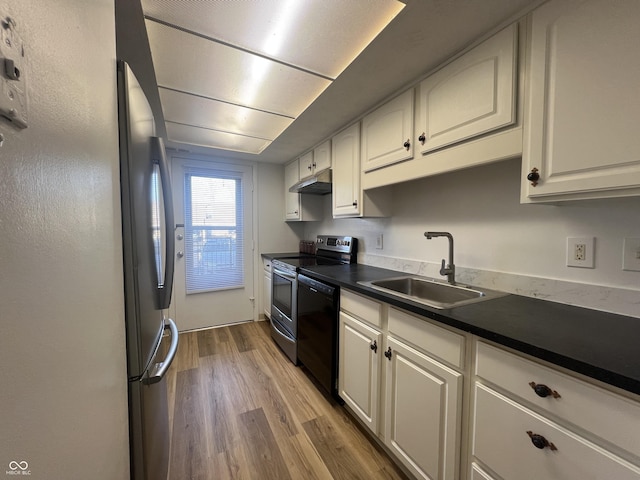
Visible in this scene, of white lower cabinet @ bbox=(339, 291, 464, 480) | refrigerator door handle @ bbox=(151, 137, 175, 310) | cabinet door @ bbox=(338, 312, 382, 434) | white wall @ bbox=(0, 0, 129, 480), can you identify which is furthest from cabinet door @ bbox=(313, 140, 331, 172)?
white wall @ bbox=(0, 0, 129, 480)

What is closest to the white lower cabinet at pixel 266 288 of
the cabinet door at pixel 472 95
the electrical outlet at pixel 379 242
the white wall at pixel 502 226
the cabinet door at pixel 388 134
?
the electrical outlet at pixel 379 242

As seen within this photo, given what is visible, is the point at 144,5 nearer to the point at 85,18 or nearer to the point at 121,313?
the point at 85,18

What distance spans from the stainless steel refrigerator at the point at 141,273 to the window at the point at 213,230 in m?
2.12

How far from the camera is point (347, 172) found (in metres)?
2.09

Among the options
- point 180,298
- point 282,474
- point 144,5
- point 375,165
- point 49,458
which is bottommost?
point 282,474

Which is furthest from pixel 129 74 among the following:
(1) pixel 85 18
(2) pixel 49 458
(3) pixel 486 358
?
(3) pixel 486 358

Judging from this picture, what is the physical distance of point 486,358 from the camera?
92cm

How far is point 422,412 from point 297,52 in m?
1.84

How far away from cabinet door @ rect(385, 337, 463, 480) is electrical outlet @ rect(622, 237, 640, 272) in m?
0.79

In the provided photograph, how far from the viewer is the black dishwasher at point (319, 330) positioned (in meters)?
1.76

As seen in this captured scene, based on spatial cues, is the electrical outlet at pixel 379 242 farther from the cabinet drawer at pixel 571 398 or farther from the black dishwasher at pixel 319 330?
the cabinet drawer at pixel 571 398

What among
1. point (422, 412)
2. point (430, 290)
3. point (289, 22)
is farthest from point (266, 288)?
point (289, 22)

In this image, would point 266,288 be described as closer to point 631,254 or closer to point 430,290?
A: point 430,290

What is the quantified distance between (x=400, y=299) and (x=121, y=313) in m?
1.09
